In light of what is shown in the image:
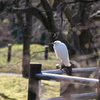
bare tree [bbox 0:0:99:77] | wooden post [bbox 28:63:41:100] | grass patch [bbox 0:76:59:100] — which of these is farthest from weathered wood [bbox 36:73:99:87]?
grass patch [bbox 0:76:59:100]

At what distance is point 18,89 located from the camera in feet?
24.1

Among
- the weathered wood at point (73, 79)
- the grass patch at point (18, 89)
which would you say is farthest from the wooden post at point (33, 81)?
the grass patch at point (18, 89)

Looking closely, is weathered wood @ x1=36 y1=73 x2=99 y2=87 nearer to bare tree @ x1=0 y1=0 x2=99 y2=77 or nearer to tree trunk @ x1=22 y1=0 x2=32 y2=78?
bare tree @ x1=0 y1=0 x2=99 y2=77

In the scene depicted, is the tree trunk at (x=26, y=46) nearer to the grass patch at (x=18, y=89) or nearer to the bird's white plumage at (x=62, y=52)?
the grass patch at (x=18, y=89)

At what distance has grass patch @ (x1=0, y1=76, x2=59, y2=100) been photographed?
6.72m

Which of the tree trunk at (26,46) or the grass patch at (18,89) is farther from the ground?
the tree trunk at (26,46)

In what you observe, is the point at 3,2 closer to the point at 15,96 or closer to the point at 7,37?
the point at 15,96

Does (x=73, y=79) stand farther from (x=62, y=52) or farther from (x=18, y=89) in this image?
(x=18, y=89)

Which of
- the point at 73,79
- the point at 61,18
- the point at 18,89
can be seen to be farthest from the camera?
the point at 18,89

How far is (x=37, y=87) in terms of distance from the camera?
10.00 feet

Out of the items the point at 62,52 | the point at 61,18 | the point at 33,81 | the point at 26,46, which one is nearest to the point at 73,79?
the point at 33,81

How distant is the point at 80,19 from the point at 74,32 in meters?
0.57

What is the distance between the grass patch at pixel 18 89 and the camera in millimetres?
6723

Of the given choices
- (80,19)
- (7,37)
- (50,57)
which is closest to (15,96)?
(80,19)
